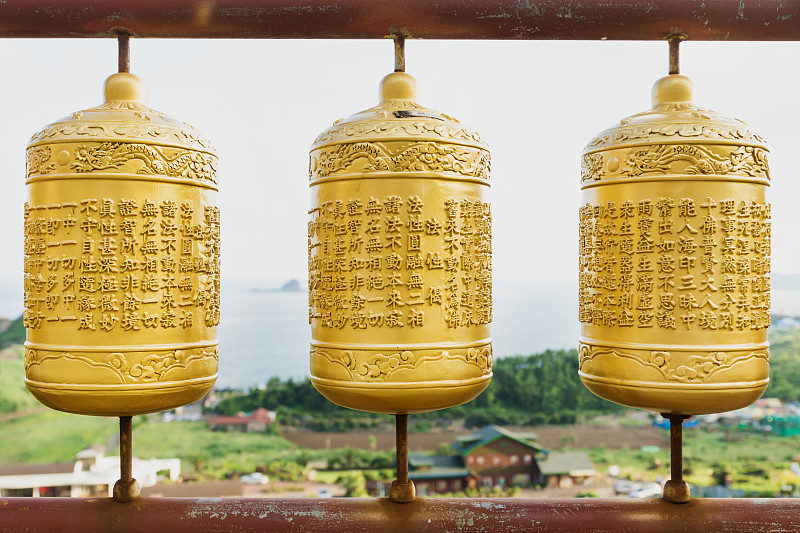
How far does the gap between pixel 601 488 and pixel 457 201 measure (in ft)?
19.2

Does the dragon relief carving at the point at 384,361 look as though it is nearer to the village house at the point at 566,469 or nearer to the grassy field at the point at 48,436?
the village house at the point at 566,469

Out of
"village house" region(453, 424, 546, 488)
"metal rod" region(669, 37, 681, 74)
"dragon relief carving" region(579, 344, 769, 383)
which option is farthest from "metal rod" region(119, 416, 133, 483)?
"village house" region(453, 424, 546, 488)

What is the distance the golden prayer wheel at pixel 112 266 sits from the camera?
158cm

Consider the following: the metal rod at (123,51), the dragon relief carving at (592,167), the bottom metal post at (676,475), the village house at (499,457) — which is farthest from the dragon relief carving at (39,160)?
the village house at (499,457)

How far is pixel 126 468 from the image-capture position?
1793 mm

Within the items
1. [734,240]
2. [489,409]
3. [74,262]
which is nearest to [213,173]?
[74,262]

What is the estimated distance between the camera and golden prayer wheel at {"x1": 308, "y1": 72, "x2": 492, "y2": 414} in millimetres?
1553

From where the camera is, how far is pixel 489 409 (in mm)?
6570

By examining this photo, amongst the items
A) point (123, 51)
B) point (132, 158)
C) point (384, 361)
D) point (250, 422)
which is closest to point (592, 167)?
point (384, 361)

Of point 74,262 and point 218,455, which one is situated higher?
point 74,262

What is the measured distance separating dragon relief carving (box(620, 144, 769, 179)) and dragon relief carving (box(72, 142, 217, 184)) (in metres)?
1.18

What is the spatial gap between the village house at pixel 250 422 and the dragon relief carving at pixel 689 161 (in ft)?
19.8

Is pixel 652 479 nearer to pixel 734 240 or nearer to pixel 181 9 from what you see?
pixel 734 240

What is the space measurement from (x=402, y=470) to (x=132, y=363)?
790mm
